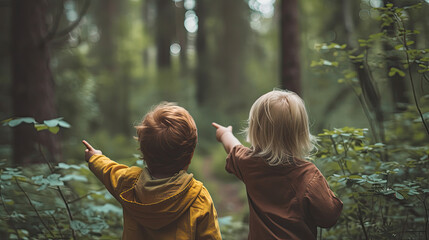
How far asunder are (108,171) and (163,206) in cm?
47

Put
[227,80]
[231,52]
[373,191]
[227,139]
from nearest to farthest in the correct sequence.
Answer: [373,191] < [227,139] < [231,52] < [227,80]

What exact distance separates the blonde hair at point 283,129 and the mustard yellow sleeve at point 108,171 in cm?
90

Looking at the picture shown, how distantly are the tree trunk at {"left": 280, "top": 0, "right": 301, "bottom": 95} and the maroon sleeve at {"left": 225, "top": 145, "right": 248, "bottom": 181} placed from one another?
252 cm

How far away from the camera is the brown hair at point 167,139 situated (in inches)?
71.8

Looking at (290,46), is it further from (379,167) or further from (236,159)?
(236,159)

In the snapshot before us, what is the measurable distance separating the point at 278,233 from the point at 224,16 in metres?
13.8

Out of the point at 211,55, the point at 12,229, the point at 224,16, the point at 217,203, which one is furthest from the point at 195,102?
the point at 12,229

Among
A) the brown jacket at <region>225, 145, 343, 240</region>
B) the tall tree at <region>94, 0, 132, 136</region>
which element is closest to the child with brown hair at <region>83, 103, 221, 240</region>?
the brown jacket at <region>225, 145, 343, 240</region>

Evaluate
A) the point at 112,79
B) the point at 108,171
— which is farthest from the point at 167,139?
the point at 112,79

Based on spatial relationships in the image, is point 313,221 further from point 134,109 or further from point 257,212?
point 134,109

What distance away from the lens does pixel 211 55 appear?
52.7ft

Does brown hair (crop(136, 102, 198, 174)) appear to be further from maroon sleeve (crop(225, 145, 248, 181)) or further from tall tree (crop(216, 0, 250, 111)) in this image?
tall tree (crop(216, 0, 250, 111))

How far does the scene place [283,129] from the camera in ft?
6.51

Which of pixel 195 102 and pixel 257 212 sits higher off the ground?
pixel 257 212
